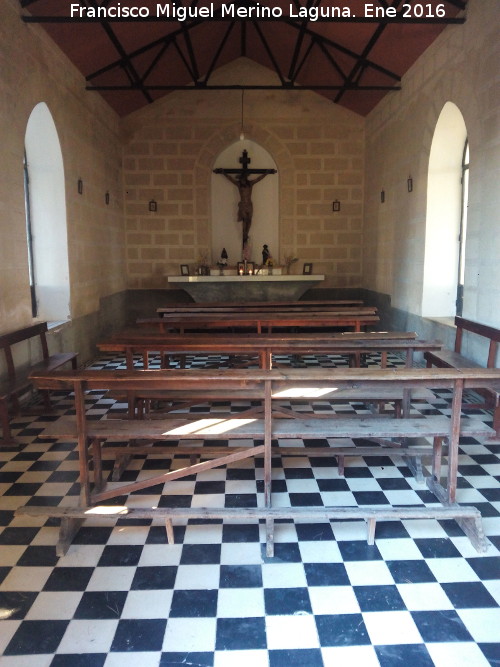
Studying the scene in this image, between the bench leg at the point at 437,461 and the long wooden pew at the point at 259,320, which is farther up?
the long wooden pew at the point at 259,320

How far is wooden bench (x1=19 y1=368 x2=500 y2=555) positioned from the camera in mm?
2861

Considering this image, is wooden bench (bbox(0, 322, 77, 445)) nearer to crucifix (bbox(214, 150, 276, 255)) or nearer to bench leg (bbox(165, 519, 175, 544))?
bench leg (bbox(165, 519, 175, 544))

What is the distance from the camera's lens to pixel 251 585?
8.35 ft

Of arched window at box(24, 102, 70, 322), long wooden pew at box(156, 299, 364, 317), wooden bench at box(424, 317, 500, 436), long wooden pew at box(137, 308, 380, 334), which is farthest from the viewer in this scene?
long wooden pew at box(156, 299, 364, 317)

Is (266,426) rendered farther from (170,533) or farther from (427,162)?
(427,162)

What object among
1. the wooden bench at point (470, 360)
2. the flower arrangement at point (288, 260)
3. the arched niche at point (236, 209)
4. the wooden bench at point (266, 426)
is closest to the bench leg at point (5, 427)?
the wooden bench at point (266, 426)

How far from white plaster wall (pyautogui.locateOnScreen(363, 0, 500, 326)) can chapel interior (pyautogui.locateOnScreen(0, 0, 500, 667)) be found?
33mm

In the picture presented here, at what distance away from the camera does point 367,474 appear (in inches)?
148

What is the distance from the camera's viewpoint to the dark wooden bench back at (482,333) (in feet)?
16.0

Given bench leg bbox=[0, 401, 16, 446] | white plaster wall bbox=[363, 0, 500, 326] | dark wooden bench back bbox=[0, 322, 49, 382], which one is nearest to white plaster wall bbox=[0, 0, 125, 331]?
dark wooden bench back bbox=[0, 322, 49, 382]

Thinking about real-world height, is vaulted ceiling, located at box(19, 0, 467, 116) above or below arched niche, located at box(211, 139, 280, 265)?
above

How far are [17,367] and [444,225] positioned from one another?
5.10m

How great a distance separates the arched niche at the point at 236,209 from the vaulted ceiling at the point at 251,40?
145 cm

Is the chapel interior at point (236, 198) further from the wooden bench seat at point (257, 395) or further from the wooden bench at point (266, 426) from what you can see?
the wooden bench seat at point (257, 395)
